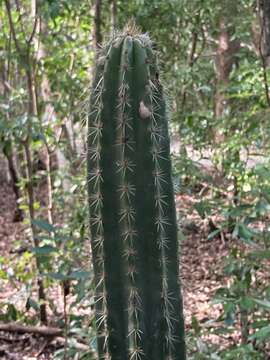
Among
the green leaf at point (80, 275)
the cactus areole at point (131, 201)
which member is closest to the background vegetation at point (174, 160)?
the green leaf at point (80, 275)

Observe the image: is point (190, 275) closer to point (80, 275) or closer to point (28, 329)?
point (28, 329)

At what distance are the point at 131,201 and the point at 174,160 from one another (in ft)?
4.50

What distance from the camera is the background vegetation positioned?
2.90m

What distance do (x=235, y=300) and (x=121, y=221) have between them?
0.99 meters

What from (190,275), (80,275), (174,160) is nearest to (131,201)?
(80,275)

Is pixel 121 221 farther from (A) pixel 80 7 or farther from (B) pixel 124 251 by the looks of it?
(A) pixel 80 7

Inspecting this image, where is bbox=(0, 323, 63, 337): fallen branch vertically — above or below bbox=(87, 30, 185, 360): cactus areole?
below

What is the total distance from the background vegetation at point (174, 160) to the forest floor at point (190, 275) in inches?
0.9

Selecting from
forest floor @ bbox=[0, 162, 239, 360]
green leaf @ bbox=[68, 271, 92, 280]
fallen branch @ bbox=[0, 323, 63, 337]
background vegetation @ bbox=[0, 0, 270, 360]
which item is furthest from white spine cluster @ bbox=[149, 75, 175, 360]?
fallen branch @ bbox=[0, 323, 63, 337]

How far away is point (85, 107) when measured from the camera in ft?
6.72

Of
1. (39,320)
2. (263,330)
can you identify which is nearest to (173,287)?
(263,330)

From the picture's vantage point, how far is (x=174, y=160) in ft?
10.6

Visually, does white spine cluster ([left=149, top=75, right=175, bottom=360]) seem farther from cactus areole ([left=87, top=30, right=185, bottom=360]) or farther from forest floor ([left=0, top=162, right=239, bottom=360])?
forest floor ([left=0, top=162, right=239, bottom=360])

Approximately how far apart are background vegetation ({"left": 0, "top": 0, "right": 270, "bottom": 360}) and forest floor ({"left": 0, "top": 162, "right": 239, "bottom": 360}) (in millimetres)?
22
